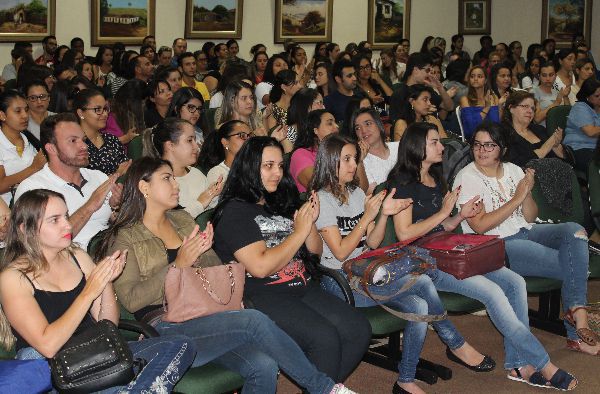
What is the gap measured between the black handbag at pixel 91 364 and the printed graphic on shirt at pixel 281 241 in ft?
3.44

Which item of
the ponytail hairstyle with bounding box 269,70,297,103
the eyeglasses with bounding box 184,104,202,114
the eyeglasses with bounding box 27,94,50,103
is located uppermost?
the ponytail hairstyle with bounding box 269,70,297,103

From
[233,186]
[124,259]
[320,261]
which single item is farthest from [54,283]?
[320,261]

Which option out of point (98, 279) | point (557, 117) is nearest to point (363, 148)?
point (98, 279)

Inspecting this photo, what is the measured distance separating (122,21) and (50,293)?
10.1 meters

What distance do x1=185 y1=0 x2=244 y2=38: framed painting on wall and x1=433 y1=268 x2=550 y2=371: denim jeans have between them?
9701 millimetres

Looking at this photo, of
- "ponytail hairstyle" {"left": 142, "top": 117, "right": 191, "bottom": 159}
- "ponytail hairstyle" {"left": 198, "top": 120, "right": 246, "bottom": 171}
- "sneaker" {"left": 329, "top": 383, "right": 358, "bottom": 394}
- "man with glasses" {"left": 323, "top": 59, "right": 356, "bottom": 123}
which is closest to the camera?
"sneaker" {"left": 329, "top": 383, "right": 358, "bottom": 394}

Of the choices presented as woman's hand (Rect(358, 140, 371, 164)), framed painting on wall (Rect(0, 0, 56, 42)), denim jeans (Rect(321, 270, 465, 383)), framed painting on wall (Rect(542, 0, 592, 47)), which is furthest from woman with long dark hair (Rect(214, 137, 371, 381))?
framed painting on wall (Rect(542, 0, 592, 47))

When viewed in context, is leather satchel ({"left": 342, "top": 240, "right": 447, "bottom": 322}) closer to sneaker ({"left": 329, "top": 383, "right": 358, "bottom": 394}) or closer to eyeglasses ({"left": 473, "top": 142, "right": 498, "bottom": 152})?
sneaker ({"left": 329, "top": 383, "right": 358, "bottom": 394})

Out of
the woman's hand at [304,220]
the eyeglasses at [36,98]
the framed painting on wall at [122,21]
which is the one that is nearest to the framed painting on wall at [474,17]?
the framed painting on wall at [122,21]

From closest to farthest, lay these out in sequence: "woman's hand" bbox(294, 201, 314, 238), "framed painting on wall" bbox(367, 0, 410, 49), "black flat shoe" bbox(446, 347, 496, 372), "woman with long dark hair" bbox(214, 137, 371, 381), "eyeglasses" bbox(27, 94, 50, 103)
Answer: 1. "woman with long dark hair" bbox(214, 137, 371, 381)
2. "woman's hand" bbox(294, 201, 314, 238)
3. "black flat shoe" bbox(446, 347, 496, 372)
4. "eyeglasses" bbox(27, 94, 50, 103)
5. "framed painting on wall" bbox(367, 0, 410, 49)

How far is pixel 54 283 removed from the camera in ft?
11.2

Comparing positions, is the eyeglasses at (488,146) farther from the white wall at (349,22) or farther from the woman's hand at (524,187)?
the white wall at (349,22)

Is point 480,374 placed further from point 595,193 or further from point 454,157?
point 454,157

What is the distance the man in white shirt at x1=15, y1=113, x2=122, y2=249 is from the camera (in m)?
4.51
